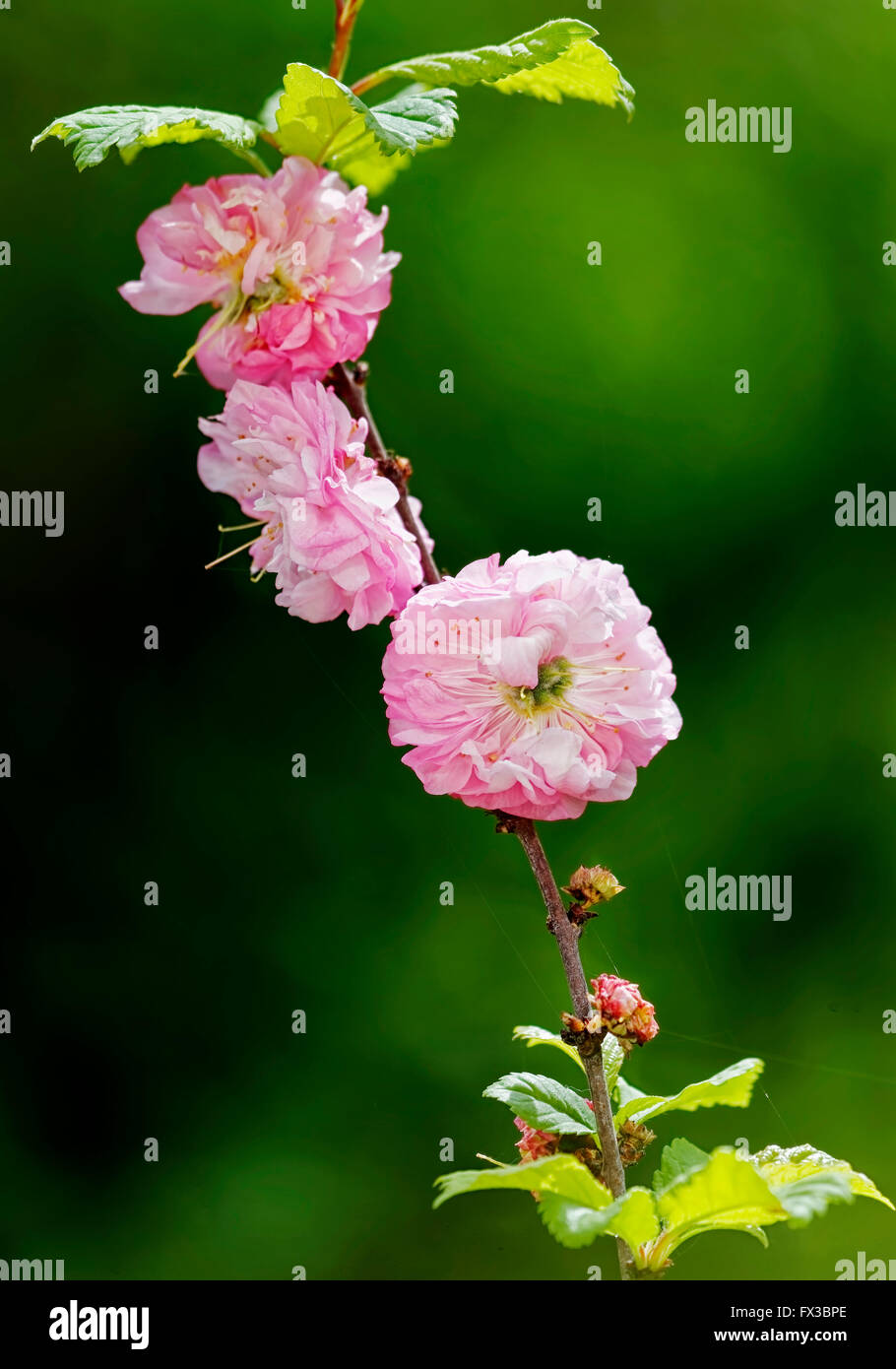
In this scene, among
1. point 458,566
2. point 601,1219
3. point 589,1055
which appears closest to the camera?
point 601,1219

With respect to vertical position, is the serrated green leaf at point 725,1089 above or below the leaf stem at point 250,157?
below

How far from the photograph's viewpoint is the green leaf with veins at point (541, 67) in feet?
1.77

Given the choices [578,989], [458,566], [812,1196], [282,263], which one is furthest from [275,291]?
[458,566]

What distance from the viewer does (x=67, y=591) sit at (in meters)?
1.36

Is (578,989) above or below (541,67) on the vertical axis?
below

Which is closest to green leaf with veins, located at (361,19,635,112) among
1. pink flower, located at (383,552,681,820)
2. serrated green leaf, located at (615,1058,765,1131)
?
pink flower, located at (383,552,681,820)

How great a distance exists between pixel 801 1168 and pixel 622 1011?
0.34ft

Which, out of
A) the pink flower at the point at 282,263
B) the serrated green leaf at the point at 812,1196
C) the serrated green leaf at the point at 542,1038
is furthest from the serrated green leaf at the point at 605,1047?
the pink flower at the point at 282,263

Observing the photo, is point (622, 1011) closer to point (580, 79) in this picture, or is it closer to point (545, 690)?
point (545, 690)

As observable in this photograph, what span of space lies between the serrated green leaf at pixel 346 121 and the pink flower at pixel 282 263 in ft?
0.04

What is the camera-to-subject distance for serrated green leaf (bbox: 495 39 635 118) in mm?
565

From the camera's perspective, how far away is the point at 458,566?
140 centimetres

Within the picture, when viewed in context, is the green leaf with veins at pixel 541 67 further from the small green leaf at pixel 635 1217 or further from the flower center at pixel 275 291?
the small green leaf at pixel 635 1217

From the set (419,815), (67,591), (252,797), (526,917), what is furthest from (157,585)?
(526,917)
